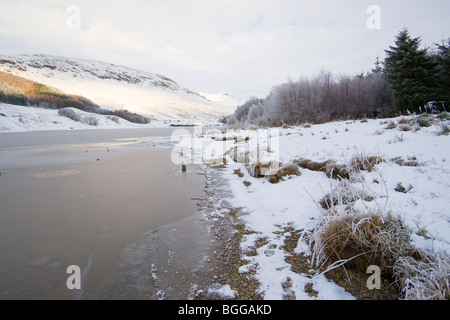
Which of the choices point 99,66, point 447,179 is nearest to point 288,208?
point 447,179

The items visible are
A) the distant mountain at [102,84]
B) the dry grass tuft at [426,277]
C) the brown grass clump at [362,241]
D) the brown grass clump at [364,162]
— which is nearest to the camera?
the dry grass tuft at [426,277]

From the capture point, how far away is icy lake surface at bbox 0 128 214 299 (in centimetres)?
234

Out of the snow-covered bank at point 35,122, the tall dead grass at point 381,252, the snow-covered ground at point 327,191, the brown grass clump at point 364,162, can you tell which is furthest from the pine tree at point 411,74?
the snow-covered bank at point 35,122

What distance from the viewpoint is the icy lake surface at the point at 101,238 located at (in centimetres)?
234

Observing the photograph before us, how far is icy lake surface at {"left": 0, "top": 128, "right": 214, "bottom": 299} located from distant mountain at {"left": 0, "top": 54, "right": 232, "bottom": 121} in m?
82.4

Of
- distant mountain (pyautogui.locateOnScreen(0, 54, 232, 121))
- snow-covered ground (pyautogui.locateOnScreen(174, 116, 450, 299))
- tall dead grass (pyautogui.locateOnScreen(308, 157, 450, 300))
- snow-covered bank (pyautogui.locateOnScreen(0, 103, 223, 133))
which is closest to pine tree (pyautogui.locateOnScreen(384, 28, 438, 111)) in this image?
snow-covered ground (pyautogui.locateOnScreen(174, 116, 450, 299))

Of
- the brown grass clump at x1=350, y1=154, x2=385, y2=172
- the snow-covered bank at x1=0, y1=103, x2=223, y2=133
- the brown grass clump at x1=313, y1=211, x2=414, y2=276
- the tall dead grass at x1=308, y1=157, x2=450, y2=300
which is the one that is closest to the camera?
the tall dead grass at x1=308, y1=157, x2=450, y2=300

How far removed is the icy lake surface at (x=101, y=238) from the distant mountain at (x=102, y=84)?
82396 mm

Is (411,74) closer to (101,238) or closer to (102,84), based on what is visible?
(101,238)

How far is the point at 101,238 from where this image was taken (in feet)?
10.8

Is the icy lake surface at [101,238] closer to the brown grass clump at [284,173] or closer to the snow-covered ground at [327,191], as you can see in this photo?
the snow-covered ground at [327,191]

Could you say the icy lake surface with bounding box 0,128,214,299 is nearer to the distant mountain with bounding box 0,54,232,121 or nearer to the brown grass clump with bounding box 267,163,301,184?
the brown grass clump with bounding box 267,163,301,184

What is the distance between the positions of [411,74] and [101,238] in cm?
1734
